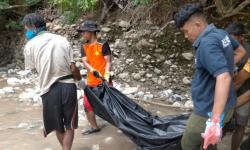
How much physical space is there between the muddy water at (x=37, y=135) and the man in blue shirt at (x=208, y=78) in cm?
182

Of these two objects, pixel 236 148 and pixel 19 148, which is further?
pixel 19 148

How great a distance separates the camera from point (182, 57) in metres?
7.47

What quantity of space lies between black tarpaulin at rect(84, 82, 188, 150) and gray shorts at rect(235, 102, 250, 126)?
53cm

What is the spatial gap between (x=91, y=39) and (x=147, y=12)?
370cm

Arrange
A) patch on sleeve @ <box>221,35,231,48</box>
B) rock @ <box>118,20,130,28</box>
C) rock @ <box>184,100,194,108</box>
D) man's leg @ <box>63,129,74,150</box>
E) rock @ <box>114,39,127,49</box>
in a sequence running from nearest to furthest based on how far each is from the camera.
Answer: patch on sleeve @ <box>221,35,231,48</box>
man's leg @ <box>63,129,74,150</box>
rock @ <box>184,100,194,108</box>
rock @ <box>114,39,127,49</box>
rock @ <box>118,20,130,28</box>

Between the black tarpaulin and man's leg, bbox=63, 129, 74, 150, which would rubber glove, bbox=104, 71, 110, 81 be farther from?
man's leg, bbox=63, 129, 74, 150

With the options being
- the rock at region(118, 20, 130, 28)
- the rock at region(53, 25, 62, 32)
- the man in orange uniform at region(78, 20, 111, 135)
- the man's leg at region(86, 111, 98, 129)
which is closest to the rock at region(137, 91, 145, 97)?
the man's leg at region(86, 111, 98, 129)

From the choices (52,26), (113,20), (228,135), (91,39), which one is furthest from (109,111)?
(52,26)

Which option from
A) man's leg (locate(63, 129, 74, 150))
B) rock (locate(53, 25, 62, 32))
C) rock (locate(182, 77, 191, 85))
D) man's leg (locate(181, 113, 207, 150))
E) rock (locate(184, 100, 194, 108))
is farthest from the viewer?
rock (locate(53, 25, 62, 32))

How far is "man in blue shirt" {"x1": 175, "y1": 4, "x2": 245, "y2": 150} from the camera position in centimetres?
244

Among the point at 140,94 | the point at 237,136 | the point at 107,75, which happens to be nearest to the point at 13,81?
the point at 140,94

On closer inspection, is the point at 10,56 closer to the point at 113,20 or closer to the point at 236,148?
the point at 113,20

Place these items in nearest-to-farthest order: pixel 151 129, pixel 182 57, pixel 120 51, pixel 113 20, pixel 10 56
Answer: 1. pixel 151 129
2. pixel 182 57
3. pixel 120 51
4. pixel 113 20
5. pixel 10 56

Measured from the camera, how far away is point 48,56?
12.4ft
